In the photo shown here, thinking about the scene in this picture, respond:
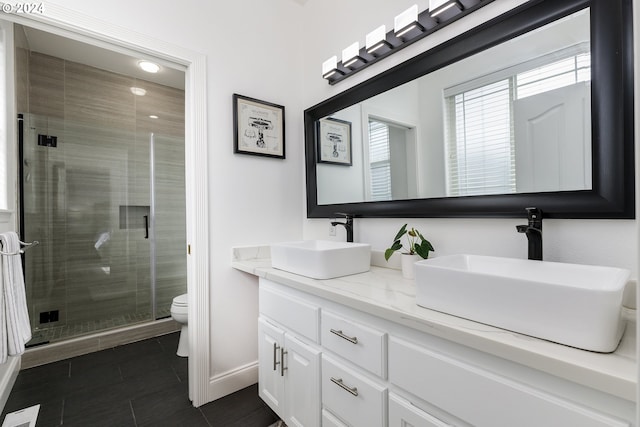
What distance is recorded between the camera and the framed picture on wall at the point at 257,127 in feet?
6.24

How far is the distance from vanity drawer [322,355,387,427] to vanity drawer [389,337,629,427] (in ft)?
→ 0.36

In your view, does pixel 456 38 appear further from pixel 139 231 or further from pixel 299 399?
pixel 139 231

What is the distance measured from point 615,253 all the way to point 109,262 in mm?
3536

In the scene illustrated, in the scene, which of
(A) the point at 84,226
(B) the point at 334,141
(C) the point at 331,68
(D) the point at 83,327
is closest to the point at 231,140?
(B) the point at 334,141

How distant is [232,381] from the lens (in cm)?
185

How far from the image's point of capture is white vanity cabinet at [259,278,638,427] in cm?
61

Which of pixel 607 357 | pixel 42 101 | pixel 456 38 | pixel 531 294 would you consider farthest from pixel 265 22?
pixel 607 357

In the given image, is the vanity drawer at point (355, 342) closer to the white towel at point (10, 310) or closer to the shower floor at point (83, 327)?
the white towel at point (10, 310)

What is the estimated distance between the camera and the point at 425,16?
136cm

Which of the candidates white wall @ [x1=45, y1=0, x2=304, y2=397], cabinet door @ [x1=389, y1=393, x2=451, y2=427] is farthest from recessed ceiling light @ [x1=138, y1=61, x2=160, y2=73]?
cabinet door @ [x1=389, y1=393, x2=451, y2=427]

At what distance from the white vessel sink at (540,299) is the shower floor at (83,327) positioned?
290 centimetres

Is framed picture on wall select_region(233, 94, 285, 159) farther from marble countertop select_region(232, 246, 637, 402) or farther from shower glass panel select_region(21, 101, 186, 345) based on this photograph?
shower glass panel select_region(21, 101, 186, 345)

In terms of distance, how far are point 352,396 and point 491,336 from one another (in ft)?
1.93

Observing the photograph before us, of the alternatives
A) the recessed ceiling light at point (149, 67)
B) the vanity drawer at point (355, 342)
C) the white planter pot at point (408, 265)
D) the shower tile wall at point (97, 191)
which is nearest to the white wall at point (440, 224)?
the white planter pot at point (408, 265)
